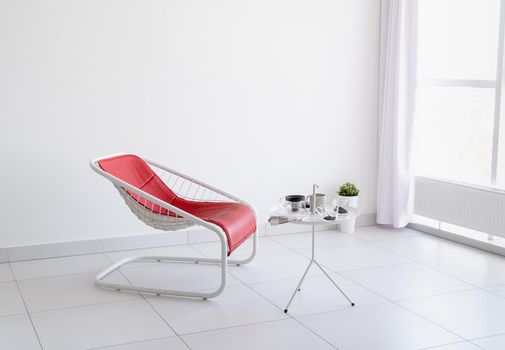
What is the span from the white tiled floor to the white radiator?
0.70 ft

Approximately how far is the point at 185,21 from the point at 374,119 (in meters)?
1.78

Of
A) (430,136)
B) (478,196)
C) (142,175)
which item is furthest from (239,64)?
(478,196)

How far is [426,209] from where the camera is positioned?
545 cm

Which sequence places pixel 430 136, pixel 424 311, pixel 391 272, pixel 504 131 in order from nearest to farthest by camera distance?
pixel 424 311
pixel 391 272
pixel 504 131
pixel 430 136

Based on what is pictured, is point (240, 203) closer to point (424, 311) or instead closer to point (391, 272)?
point (391, 272)

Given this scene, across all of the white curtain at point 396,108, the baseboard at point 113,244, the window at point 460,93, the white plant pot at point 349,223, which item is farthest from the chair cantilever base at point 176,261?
the window at point 460,93

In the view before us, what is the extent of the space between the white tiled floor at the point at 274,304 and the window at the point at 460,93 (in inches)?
26.8

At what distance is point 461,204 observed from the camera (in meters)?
5.09

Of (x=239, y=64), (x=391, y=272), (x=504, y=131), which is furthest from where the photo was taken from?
(x=239, y=64)

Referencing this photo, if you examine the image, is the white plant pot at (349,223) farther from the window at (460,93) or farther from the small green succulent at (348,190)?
the window at (460,93)

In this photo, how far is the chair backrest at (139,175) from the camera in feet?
13.8

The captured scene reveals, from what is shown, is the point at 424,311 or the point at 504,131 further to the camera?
the point at 504,131

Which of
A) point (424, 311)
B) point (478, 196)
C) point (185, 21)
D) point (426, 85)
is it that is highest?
point (185, 21)

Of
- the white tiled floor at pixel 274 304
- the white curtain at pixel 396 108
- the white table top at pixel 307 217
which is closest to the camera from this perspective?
the white tiled floor at pixel 274 304
